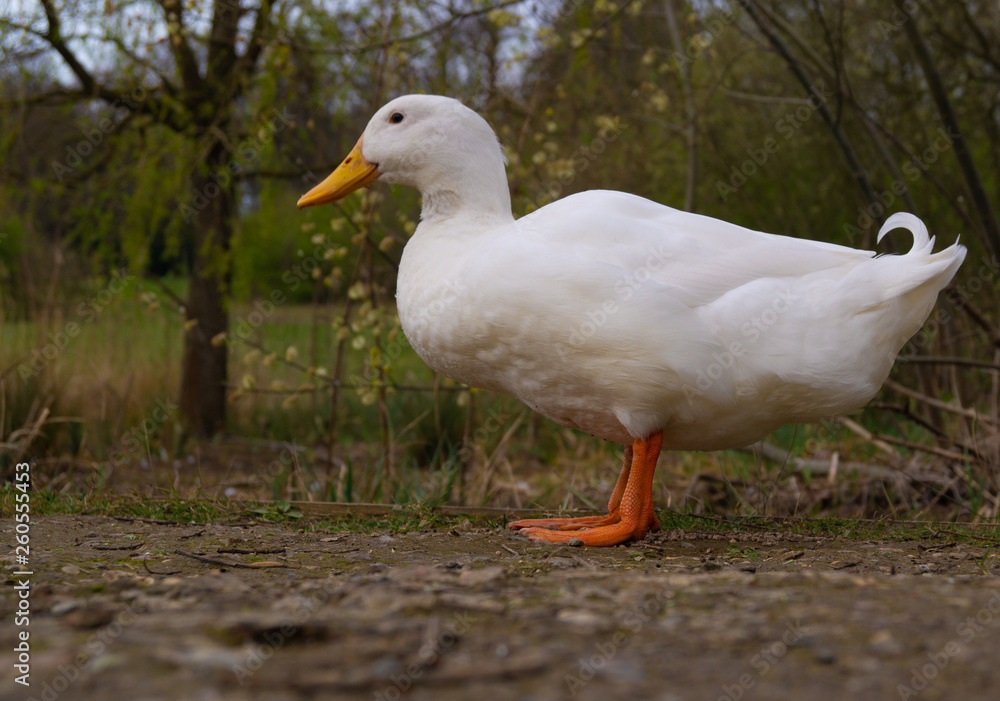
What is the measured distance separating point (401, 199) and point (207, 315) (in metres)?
2.26

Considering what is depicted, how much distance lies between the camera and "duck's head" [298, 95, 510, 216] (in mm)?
3521

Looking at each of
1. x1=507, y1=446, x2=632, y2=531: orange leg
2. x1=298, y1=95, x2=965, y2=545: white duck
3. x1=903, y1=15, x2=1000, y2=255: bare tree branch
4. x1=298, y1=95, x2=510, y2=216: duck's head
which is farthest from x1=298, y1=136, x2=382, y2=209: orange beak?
x1=903, y1=15, x2=1000, y2=255: bare tree branch

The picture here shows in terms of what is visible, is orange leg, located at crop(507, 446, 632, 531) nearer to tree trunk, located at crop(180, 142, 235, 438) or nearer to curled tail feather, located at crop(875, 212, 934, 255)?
curled tail feather, located at crop(875, 212, 934, 255)

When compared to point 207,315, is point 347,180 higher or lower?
higher

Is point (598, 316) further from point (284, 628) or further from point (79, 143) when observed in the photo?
point (79, 143)

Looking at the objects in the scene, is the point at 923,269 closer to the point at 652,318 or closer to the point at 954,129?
the point at 652,318

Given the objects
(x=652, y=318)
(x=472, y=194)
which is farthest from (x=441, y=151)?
(x=652, y=318)

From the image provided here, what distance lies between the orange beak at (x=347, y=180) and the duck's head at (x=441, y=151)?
10 cm

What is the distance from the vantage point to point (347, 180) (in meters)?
3.75

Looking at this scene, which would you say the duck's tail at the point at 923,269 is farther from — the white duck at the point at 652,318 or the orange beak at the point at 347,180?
the orange beak at the point at 347,180

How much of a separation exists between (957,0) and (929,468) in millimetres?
3004

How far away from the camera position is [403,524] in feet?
11.3

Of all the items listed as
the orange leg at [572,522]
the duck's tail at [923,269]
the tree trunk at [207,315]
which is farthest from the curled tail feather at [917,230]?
the tree trunk at [207,315]

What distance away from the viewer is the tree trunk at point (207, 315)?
711cm
